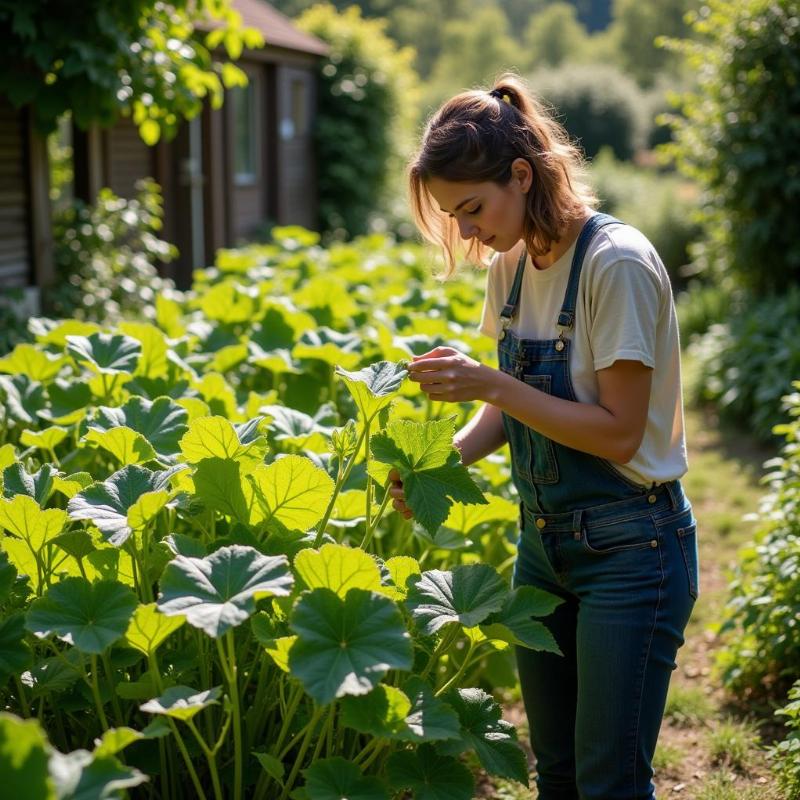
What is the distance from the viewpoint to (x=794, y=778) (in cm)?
274

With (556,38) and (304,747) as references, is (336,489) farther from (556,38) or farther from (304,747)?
(556,38)

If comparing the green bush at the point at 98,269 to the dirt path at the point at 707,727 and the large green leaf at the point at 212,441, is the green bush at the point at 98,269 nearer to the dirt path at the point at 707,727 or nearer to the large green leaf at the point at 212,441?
the dirt path at the point at 707,727

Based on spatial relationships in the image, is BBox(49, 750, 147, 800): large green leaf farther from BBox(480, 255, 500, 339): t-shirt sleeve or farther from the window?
the window

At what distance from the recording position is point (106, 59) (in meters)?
5.39

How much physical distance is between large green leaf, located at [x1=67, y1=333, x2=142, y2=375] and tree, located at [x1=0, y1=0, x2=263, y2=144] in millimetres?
2829

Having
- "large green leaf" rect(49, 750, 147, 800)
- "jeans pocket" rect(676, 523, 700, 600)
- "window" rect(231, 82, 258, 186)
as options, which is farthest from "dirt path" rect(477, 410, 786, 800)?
"window" rect(231, 82, 258, 186)

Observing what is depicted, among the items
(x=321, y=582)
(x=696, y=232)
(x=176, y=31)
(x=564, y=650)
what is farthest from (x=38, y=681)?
(x=696, y=232)

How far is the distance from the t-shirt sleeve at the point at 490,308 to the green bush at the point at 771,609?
4.75 feet

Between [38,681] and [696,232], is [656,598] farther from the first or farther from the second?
[696,232]

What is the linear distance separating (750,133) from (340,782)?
784cm

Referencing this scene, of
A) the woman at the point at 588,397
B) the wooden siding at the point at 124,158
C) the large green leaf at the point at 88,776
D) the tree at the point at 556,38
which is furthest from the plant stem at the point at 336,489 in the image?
the tree at the point at 556,38

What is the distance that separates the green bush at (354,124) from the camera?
627 inches

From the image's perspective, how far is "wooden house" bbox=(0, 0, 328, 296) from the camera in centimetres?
684

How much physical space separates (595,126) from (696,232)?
17055 millimetres
